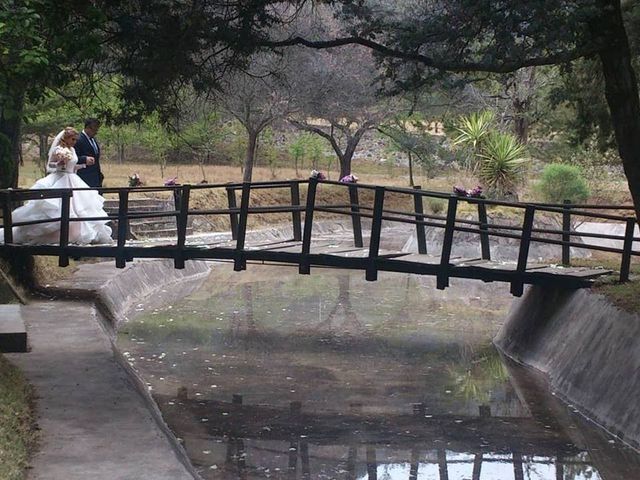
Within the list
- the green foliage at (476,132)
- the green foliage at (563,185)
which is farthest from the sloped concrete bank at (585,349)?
the green foliage at (563,185)

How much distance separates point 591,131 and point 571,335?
15.7ft

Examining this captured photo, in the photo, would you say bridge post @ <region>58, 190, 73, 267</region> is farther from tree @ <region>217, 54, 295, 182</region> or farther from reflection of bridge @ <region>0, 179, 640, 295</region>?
tree @ <region>217, 54, 295, 182</region>

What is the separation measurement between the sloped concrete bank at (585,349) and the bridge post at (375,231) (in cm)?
244

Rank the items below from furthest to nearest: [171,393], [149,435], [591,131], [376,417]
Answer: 1. [591,131]
2. [171,393]
3. [376,417]
4. [149,435]

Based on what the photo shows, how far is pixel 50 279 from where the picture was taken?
17469 mm

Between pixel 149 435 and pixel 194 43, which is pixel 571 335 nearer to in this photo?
pixel 194 43

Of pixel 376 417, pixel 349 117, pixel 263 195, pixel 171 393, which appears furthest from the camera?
pixel 349 117

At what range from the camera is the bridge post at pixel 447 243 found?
14086mm

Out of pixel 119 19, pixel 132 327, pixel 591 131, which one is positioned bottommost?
pixel 132 327

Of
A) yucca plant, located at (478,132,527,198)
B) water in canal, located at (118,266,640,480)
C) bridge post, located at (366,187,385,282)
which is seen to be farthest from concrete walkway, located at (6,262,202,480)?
yucca plant, located at (478,132,527,198)

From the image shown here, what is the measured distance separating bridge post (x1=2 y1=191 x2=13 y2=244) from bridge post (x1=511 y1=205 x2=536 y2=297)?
701 cm

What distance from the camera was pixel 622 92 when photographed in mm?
12062

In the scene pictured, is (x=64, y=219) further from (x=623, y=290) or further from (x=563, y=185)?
(x=563, y=185)

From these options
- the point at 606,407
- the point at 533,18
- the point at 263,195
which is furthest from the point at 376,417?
the point at 263,195
